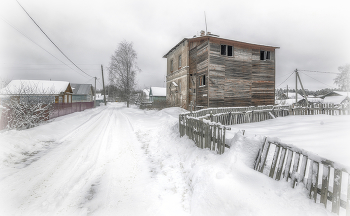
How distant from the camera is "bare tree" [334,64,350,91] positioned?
146 ft

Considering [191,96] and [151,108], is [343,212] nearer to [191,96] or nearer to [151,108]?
[191,96]

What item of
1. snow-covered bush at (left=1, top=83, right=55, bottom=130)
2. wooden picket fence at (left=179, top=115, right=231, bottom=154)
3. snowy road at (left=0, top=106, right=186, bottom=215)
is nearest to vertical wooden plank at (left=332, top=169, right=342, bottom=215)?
wooden picket fence at (left=179, top=115, right=231, bottom=154)

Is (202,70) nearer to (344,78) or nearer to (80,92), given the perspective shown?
(80,92)

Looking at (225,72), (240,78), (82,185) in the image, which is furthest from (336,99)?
(82,185)

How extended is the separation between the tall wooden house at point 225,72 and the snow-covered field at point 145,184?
43.8 ft

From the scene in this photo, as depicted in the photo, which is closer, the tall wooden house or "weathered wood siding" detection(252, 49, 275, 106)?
the tall wooden house

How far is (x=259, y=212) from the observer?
243cm

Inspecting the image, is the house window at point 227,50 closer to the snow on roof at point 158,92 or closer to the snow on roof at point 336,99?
the snow on roof at point 158,92

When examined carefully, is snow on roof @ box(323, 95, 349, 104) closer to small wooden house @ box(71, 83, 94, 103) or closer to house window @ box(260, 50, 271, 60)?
house window @ box(260, 50, 271, 60)

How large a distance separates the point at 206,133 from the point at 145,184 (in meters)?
2.34

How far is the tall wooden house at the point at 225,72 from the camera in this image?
57.3 ft

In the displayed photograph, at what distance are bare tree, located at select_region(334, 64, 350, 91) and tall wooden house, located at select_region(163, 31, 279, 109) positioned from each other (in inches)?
1703

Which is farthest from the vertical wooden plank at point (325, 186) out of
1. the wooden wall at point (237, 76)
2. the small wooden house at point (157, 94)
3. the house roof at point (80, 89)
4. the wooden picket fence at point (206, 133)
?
the house roof at point (80, 89)

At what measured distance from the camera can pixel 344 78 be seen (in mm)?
46781
